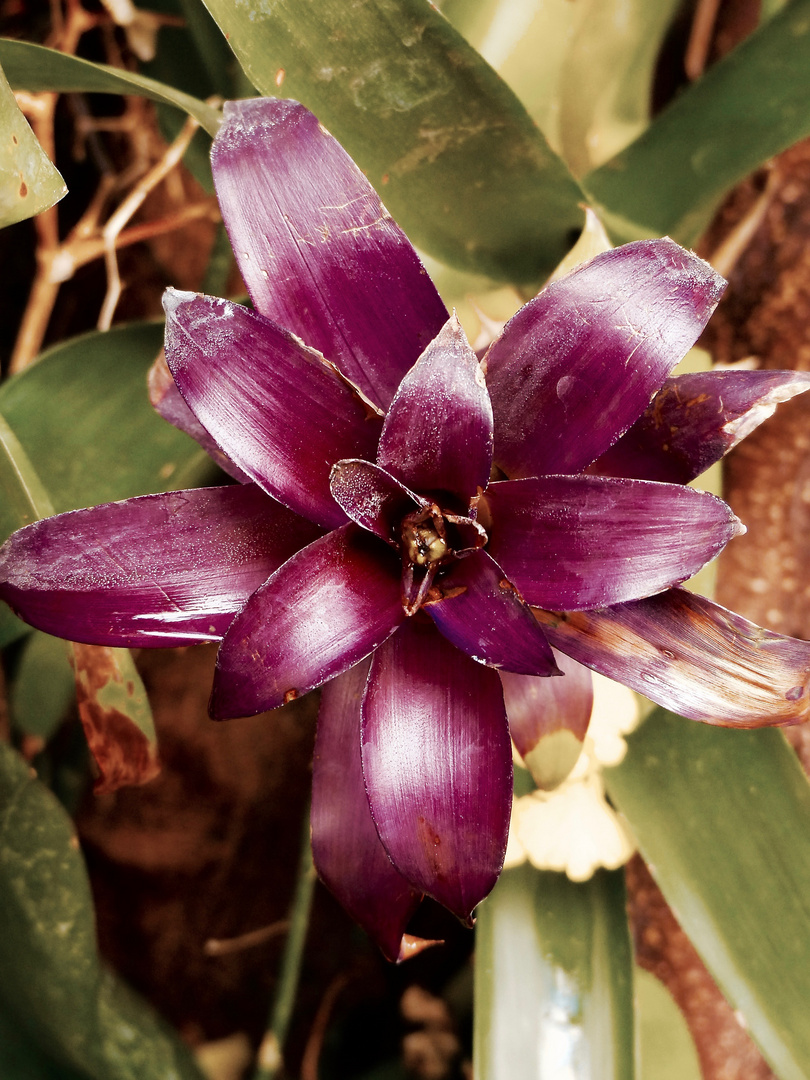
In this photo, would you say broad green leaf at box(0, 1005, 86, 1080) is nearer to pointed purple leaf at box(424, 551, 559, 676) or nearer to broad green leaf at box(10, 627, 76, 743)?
broad green leaf at box(10, 627, 76, 743)

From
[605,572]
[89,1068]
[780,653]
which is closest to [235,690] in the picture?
[605,572]

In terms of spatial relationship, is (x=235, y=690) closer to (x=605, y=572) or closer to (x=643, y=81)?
(x=605, y=572)

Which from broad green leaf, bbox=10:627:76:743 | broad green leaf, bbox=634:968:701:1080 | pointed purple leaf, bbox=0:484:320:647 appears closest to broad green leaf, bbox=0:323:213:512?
broad green leaf, bbox=10:627:76:743

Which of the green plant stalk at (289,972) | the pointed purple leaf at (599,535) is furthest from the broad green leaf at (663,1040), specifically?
the pointed purple leaf at (599,535)

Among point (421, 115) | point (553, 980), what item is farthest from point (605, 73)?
point (553, 980)

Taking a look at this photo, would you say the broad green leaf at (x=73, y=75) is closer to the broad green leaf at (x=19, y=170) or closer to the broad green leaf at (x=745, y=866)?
the broad green leaf at (x=19, y=170)

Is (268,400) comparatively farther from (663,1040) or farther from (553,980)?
(663,1040)
